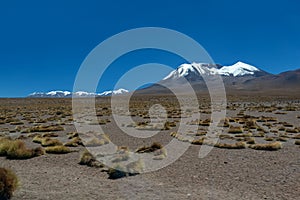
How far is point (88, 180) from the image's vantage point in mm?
8875

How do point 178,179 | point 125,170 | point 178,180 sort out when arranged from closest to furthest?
point 178,180
point 178,179
point 125,170

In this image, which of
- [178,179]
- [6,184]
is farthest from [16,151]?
[178,179]

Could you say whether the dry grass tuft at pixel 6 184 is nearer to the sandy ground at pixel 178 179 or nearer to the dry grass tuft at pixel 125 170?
the sandy ground at pixel 178 179

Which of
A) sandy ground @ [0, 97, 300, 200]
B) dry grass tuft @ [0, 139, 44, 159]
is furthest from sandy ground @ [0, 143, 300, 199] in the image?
→ dry grass tuft @ [0, 139, 44, 159]

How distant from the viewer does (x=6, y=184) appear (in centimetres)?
721

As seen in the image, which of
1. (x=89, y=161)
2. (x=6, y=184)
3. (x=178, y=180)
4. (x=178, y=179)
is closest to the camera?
(x=6, y=184)

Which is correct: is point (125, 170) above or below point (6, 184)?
below

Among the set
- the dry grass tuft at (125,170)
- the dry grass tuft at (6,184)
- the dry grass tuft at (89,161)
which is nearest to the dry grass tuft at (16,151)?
the dry grass tuft at (89,161)

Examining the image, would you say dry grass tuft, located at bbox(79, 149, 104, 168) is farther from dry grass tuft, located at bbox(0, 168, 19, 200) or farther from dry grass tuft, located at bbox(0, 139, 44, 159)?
dry grass tuft, located at bbox(0, 168, 19, 200)

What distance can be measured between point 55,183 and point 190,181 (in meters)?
3.78

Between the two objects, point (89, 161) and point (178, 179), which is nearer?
point (178, 179)

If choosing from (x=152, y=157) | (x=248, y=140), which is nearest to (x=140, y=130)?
(x=248, y=140)

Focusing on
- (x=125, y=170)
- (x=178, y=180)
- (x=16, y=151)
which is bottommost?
(x=178, y=180)

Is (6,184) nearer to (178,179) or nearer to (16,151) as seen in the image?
(178,179)
